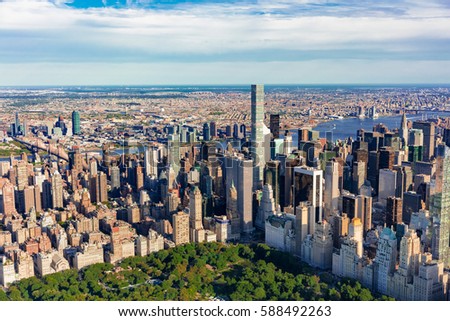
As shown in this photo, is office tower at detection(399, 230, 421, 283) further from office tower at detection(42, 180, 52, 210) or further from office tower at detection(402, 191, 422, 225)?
office tower at detection(42, 180, 52, 210)

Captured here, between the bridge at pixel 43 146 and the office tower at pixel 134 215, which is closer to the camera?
the office tower at pixel 134 215

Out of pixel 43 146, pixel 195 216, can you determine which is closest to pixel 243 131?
pixel 43 146

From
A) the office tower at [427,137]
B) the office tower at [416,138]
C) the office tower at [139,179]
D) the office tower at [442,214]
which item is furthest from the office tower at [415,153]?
the office tower at [139,179]

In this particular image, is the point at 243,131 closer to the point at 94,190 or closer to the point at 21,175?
the point at 94,190

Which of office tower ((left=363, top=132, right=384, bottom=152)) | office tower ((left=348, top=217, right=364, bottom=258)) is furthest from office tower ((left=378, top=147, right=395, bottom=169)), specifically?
office tower ((left=348, top=217, right=364, bottom=258))

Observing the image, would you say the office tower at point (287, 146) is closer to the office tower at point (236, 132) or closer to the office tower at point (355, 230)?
the office tower at point (236, 132)

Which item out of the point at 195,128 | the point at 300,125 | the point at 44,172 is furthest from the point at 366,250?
the point at 195,128
